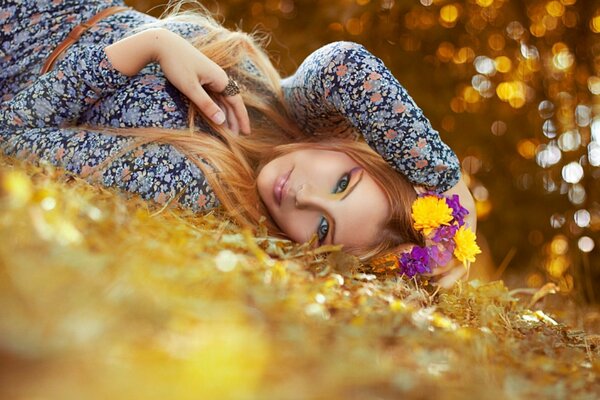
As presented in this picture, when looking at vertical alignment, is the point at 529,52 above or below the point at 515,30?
below

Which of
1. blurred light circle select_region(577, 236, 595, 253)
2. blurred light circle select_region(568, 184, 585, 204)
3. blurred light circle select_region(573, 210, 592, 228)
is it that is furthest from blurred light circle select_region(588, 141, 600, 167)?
blurred light circle select_region(577, 236, 595, 253)

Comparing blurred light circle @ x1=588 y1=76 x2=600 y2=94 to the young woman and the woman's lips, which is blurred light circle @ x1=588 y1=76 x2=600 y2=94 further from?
the woman's lips

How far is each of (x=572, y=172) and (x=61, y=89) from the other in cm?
228

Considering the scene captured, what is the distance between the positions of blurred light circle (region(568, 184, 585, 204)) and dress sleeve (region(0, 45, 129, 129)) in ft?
Result: 7.07

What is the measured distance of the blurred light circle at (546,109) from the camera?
300 cm

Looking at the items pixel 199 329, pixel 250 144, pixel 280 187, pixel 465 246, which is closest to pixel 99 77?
pixel 250 144

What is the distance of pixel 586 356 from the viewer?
129 centimetres

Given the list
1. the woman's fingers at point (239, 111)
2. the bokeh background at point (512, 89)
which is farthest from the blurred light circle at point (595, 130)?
the woman's fingers at point (239, 111)

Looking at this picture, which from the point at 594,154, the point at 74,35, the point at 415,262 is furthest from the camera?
the point at 594,154

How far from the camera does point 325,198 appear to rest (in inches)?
65.7

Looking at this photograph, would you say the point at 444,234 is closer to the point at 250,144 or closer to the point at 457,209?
the point at 457,209

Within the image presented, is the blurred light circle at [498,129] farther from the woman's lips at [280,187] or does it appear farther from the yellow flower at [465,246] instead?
the woman's lips at [280,187]

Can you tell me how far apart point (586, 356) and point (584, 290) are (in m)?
1.67

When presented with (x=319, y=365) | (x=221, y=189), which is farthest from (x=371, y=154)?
(x=319, y=365)
